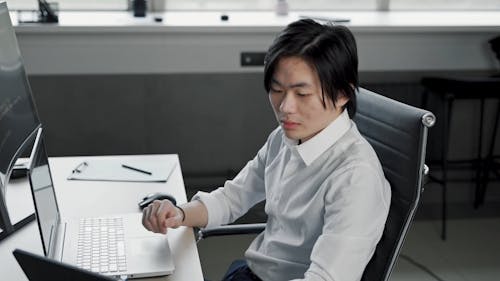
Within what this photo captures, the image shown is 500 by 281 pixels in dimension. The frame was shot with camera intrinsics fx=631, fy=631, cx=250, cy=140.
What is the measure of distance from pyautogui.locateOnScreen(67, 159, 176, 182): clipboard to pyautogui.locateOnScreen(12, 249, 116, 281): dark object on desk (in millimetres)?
825

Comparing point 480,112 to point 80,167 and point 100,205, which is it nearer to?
point 80,167

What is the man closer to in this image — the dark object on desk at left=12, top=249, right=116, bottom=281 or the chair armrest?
the chair armrest

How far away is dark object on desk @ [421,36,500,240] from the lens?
9.11ft

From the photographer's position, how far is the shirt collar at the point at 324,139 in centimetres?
128

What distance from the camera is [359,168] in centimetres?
120

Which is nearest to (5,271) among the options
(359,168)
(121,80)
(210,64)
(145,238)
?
(145,238)

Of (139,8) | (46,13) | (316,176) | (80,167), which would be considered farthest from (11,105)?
(139,8)

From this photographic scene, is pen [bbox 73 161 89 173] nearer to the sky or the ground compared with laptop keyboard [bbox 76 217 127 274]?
nearer to the ground

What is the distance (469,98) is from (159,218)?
202cm

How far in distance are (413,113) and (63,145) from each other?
2.35 m

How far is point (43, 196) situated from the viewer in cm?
124

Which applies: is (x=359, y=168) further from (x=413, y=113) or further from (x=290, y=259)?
(x=290, y=259)

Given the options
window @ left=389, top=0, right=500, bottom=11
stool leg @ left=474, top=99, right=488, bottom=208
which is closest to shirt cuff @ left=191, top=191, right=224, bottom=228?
stool leg @ left=474, top=99, right=488, bottom=208

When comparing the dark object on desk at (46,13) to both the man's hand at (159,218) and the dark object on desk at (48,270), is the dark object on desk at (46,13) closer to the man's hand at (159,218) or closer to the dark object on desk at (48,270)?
the man's hand at (159,218)
